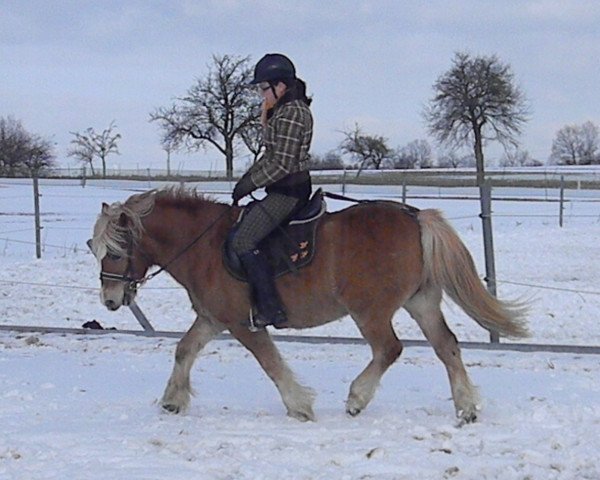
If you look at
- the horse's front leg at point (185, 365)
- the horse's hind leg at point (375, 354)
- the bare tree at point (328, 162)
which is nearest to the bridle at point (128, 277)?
the horse's front leg at point (185, 365)

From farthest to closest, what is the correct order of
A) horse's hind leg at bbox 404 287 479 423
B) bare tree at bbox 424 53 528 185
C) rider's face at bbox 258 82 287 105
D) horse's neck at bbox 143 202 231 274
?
bare tree at bbox 424 53 528 185 → horse's neck at bbox 143 202 231 274 → rider's face at bbox 258 82 287 105 → horse's hind leg at bbox 404 287 479 423

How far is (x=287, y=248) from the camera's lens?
5.42 metres

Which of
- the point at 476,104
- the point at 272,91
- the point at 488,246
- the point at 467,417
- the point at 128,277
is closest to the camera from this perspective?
the point at 467,417

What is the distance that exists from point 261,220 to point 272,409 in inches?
53.3

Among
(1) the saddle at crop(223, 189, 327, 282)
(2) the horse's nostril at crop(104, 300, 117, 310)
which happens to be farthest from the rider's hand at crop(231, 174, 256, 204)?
(2) the horse's nostril at crop(104, 300, 117, 310)

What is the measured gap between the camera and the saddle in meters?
5.41

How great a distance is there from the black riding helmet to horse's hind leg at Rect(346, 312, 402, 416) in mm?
1682

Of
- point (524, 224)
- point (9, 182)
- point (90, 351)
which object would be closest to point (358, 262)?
point (90, 351)

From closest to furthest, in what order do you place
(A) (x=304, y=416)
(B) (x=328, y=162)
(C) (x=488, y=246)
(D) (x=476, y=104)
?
(A) (x=304, y=416) < (C) (x=488, y=246) < (D) (x=476, y=104) < (B) (x=328, y=162)

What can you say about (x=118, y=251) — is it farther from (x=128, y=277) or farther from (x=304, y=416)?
(x=304, y=416)

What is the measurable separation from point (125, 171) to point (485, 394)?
223ft

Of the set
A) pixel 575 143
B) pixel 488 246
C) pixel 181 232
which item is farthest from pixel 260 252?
pixel 575 143

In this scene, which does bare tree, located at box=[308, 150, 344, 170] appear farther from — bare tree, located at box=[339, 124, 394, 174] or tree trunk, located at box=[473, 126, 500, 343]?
tree trunk, located at box=[473, 126, 500, 343]

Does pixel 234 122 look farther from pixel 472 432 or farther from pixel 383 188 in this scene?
pixel 472 432
